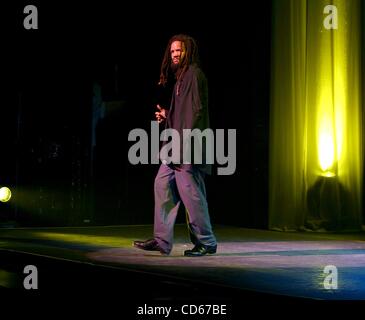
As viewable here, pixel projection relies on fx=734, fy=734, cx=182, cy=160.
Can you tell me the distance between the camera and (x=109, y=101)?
662cm

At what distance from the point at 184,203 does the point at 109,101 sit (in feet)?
8.06

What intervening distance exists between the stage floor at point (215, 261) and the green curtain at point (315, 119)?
355 mm

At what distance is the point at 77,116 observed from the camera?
21.5 ft

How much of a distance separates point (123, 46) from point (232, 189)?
1.65m

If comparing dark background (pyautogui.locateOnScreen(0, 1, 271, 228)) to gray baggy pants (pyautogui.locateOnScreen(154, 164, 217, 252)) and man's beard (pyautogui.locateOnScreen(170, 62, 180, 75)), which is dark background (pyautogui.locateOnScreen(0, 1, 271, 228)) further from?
gray baggy pants (pyautogui.locateOnScreen(154, 164, 217, 252))

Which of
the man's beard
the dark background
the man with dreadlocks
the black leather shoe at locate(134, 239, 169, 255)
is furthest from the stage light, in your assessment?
the man's beard

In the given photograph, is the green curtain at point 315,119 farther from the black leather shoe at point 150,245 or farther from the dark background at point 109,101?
the black leather shoe at point 150,245

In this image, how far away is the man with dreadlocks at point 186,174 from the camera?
4340 millimetres

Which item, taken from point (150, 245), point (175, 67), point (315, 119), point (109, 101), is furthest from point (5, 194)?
point (315, 119)

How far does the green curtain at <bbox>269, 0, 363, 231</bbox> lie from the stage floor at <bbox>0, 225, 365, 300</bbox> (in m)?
0.36

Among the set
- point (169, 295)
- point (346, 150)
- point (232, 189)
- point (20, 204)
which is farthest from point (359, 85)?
point (169, 295)

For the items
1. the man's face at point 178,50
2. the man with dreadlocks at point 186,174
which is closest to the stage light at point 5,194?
the man with dreadlocks at point 186,174
